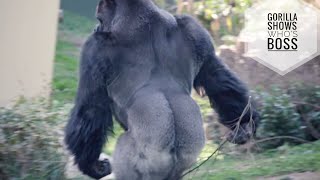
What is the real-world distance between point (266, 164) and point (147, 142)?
1.86 meters

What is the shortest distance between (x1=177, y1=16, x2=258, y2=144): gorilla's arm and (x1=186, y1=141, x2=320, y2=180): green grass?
1.71 ft

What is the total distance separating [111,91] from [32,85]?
95.1 inches

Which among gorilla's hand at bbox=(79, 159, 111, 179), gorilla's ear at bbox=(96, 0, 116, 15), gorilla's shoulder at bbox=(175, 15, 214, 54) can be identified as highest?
gorilla's ear at bbox=(96, 0, 116, 15)

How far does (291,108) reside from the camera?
20.3 feet

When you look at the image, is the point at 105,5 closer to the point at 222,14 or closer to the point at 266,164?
the point at 266,164

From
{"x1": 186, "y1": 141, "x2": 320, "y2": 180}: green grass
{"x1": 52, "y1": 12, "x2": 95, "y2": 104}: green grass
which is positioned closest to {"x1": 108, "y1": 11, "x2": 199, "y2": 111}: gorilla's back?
{"x1": 186, "y1": 141, "x2": 320, "y2": 180}: green grass

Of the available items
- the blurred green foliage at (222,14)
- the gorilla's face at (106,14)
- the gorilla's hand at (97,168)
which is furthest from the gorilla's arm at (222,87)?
the blurred green foliage at (222,14)

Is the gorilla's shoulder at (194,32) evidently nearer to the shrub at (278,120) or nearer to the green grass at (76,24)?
the shrub at (278,120)

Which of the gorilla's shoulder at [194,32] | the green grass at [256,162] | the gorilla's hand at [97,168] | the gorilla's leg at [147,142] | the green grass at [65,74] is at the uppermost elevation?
the gorilla's shoulder at [194,32]

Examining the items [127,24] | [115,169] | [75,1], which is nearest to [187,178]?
[115,169]

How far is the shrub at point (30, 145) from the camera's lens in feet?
15.7

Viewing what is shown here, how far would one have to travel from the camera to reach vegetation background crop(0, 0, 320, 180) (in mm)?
4852

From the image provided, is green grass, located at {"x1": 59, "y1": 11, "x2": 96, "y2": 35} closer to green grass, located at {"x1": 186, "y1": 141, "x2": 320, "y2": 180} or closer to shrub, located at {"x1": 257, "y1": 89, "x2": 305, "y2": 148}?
shrub, located at {"x1": 257, "y1": 89, "x2": 305, "y2": 148}

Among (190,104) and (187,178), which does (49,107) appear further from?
(190,104)
